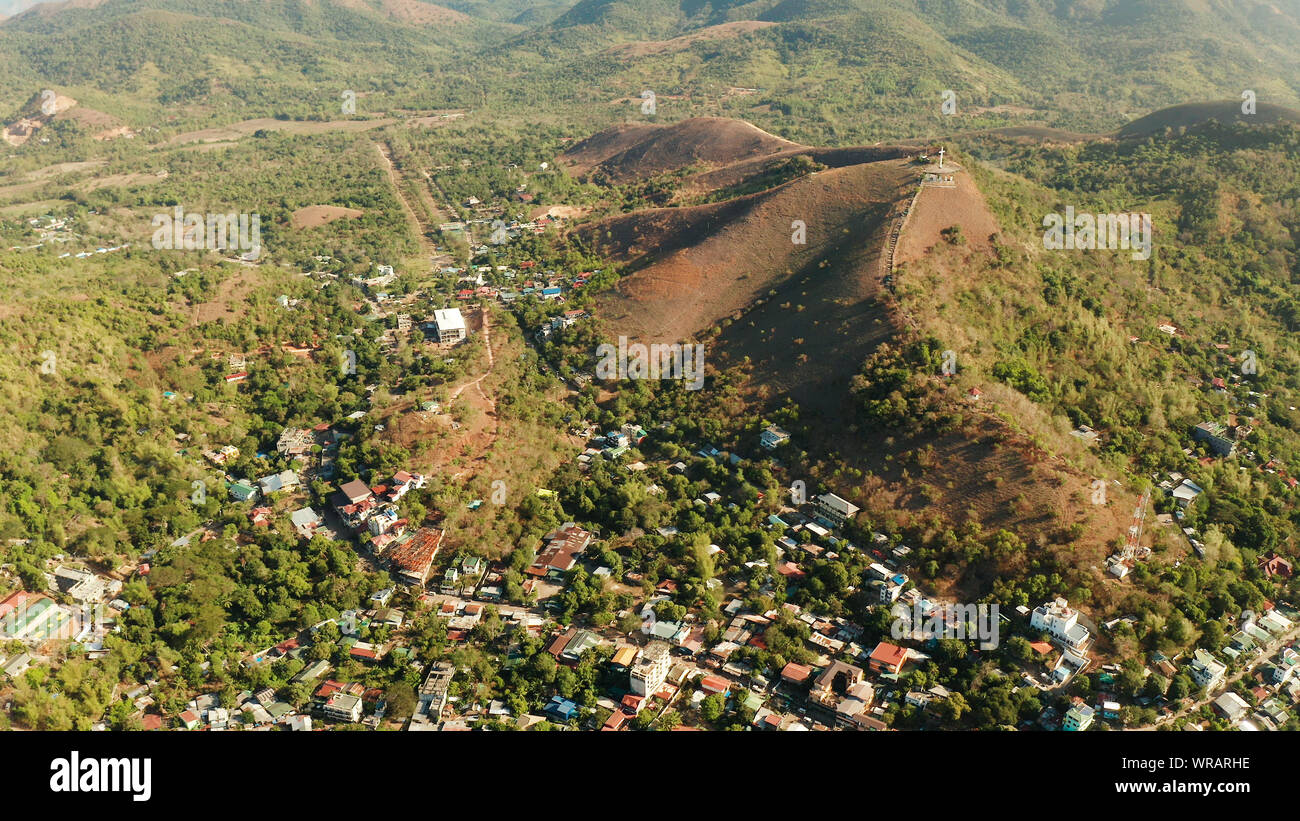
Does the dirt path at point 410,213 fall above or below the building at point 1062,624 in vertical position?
above

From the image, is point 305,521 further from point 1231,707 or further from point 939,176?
point 939,176

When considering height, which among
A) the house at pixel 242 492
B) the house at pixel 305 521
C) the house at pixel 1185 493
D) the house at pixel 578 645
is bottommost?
the house at pixel 578 645

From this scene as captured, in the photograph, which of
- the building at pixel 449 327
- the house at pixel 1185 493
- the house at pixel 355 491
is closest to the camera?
the house at pixel 1185 493

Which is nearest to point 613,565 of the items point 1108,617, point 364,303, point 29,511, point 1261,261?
point 1108,617

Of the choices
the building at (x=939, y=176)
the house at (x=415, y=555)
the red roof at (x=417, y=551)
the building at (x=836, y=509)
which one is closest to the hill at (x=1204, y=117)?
the building at (x=939, y=176)

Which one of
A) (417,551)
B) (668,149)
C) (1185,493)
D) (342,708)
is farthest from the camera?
(668,149)

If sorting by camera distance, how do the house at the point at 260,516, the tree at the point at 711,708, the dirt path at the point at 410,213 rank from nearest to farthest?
the tree at the point at 711,708 < the house at the point at 260,516 < the dirt path at the point at 410,213

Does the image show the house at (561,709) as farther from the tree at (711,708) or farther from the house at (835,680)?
the house at (835,680)

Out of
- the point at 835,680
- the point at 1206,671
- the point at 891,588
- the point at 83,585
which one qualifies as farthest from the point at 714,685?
the point at 83,585
